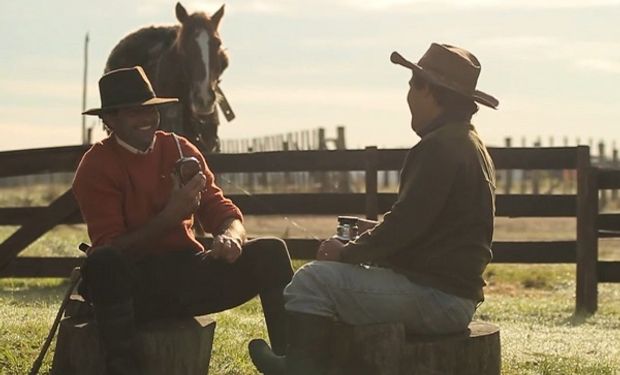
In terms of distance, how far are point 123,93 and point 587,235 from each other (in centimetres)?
694

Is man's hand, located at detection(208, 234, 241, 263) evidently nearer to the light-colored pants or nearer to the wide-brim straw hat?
the light-colored pants

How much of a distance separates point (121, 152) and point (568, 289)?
29.5 ft

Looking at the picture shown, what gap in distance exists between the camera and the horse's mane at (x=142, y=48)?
13266 millimetres

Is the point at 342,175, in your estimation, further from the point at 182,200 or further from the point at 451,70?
the point at 451,70

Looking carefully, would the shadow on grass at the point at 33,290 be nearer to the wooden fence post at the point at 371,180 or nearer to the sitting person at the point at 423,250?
the wooden fence post at the point at 371,180

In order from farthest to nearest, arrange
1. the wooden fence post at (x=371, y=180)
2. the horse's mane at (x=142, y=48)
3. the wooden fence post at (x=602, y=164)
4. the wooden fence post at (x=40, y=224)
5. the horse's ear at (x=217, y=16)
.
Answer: the wooden fence post at (x=602, y=164) → the horse's mane at (x=142, y=48) → the horse's ear at (x=217, y=16) → the wooden fence post at (x=371, y=180) → the wooden fence post at (x=40, y=224)

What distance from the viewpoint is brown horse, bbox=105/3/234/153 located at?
40.1 feet

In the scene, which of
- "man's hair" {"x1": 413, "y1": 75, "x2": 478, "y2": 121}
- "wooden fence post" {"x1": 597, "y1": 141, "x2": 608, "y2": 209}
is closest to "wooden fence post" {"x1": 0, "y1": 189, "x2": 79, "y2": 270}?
"man's hair" {"x1": 413, "y1": 75, "x2": 478, "y2": 121}

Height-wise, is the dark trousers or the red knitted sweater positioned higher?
the red knitted sweater

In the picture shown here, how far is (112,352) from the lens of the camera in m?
4.73

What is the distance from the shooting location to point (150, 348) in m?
4.91

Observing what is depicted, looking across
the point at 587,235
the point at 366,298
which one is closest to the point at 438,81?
the point at 366,298

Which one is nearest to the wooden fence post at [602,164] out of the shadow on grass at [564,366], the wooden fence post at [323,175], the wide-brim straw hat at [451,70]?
the wooden fence post at [323,175]

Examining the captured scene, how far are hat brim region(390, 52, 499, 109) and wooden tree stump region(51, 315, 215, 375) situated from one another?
54.6 inches
